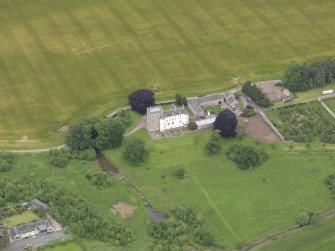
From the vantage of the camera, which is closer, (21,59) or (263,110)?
(263,110)

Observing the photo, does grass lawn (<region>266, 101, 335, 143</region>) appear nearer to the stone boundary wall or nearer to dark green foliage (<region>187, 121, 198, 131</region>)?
the stone boundary wall

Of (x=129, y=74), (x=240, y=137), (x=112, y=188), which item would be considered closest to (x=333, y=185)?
(x=240, y=137)

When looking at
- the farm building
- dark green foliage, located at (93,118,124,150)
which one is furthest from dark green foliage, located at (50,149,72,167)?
the farm building

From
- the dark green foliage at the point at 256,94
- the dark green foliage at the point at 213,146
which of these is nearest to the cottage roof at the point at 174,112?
the dark green foliage at the point at 213,146

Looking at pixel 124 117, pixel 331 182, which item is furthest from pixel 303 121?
pixel 124 117

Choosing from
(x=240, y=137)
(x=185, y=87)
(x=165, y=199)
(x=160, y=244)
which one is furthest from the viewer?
(x=185, y=87)

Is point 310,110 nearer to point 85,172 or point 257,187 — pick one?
point 257,187
